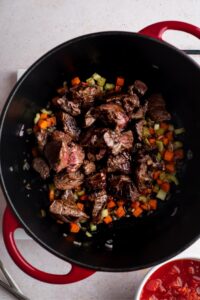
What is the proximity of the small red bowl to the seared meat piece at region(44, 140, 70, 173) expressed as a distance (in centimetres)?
59

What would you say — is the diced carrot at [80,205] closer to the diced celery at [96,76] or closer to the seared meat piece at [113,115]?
the seared meat piece at [113,115]

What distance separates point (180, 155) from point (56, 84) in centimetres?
65

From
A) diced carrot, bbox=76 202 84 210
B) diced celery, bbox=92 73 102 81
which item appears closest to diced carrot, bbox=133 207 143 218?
diced carrot, bbox=76 202 84 210

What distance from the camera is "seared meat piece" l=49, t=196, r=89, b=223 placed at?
1.81 m

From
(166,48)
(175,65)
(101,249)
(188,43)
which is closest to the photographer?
(166,48)

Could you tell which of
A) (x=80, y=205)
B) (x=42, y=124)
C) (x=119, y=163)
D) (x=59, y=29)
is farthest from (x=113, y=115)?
(x=59, y=29)

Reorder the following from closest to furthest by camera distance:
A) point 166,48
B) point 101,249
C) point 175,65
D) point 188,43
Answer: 1. point 166,48
2. point 175,65
3. point 101,249
4. point 188,43

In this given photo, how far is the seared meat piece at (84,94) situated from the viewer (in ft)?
6.03

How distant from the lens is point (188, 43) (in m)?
2.01

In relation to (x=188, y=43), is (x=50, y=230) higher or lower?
lower

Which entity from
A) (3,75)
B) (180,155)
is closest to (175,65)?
(180,155)

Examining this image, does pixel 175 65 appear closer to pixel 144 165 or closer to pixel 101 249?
pixel 144 165

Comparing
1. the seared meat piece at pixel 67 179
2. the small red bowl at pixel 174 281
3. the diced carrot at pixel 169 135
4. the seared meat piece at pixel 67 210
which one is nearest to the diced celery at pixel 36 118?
the seared meat piece at pixel 67 179

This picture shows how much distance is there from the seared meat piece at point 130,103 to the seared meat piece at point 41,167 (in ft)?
1.41
